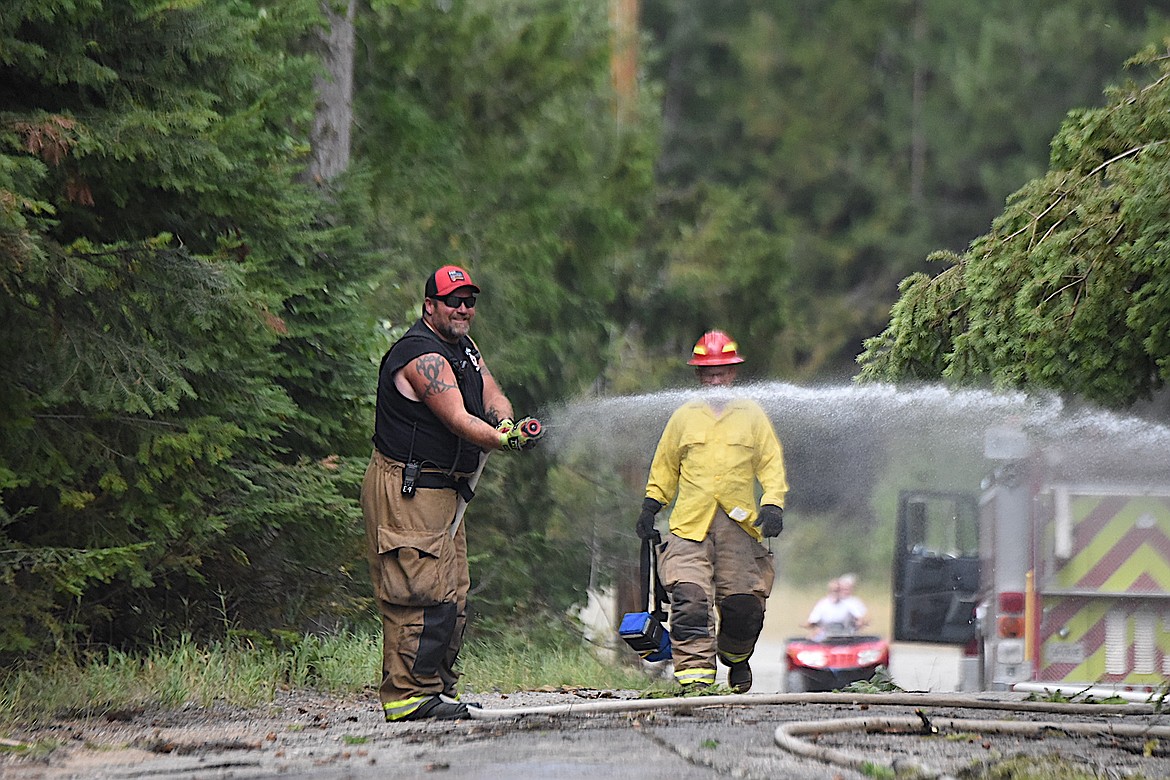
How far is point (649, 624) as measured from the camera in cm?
919

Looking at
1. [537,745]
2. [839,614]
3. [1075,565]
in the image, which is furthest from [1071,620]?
[839,614]

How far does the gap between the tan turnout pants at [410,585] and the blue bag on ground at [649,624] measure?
1.72 metres

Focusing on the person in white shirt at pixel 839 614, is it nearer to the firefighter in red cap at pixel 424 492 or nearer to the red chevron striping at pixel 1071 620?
the red chevron striping at pixel 1071 620

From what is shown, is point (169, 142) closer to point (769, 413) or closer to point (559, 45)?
point (769, 413)

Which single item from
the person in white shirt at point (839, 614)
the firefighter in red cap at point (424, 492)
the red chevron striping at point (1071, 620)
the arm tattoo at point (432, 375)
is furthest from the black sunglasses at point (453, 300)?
the person in white shirt at point (839, 614)

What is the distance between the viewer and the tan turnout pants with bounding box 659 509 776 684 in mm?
9141

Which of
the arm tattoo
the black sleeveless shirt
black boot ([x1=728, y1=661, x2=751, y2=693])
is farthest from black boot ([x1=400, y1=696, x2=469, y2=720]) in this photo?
black boot ([x1=728, y1=661, x2=751, y2=693])

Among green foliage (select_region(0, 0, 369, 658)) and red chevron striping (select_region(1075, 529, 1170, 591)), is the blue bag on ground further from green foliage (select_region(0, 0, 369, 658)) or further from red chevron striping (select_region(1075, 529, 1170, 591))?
red chevron striping (select_region(1075, 529, 1170, 591))

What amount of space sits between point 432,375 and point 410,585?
2.90 feet

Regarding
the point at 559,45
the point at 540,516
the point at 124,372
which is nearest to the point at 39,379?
the point at 124,372

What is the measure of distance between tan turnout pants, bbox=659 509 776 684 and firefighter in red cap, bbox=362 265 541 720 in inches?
68.9

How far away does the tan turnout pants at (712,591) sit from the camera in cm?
914

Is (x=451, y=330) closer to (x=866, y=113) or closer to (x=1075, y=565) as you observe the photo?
(x=1075, y=565)

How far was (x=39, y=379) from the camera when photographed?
26.4ft
